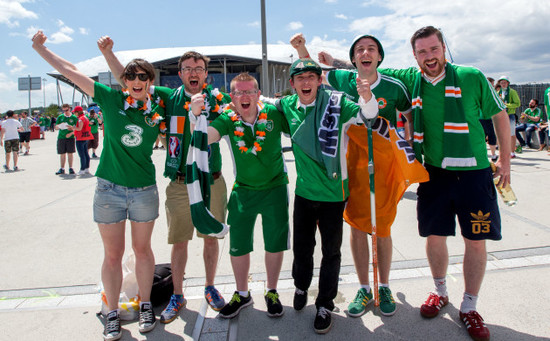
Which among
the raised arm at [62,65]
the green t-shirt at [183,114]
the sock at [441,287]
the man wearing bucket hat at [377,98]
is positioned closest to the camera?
the raised arm at [62,65]

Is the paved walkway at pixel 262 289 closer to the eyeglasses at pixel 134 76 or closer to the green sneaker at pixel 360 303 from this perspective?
the green sneaker at pixel 360 303

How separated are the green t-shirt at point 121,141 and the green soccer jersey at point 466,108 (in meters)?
2.24

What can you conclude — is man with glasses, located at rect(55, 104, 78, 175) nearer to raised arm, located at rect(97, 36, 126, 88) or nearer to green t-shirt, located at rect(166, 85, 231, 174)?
raised arm, located at rect(97, 36, 126, 88)

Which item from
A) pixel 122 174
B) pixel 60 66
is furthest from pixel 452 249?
pixel 60 66

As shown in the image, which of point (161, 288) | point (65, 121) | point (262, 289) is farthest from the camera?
point (65, 121)

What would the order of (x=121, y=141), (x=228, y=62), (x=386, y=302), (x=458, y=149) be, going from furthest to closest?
(x=228, y=62), (x=386, y=302), (x=121, y=141), (x=458, y=149)

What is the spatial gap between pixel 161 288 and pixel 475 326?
2.50 metres

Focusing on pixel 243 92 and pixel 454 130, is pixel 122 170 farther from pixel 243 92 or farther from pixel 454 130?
pixel 454 130

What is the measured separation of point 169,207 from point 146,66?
3.88ft

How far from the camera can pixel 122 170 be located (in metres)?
2.75

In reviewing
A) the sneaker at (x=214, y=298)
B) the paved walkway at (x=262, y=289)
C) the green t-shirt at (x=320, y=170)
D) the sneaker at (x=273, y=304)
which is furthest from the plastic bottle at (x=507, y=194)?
the sneaker at (x=214, y=298)

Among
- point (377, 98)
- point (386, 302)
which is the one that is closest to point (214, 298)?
point (386, 302)

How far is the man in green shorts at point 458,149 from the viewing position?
267 centimetres

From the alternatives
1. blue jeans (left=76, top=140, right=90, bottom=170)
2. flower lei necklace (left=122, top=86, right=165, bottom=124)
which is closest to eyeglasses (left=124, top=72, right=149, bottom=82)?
flower lei necklace (left=122, top=86, right=165, bottom=124)
